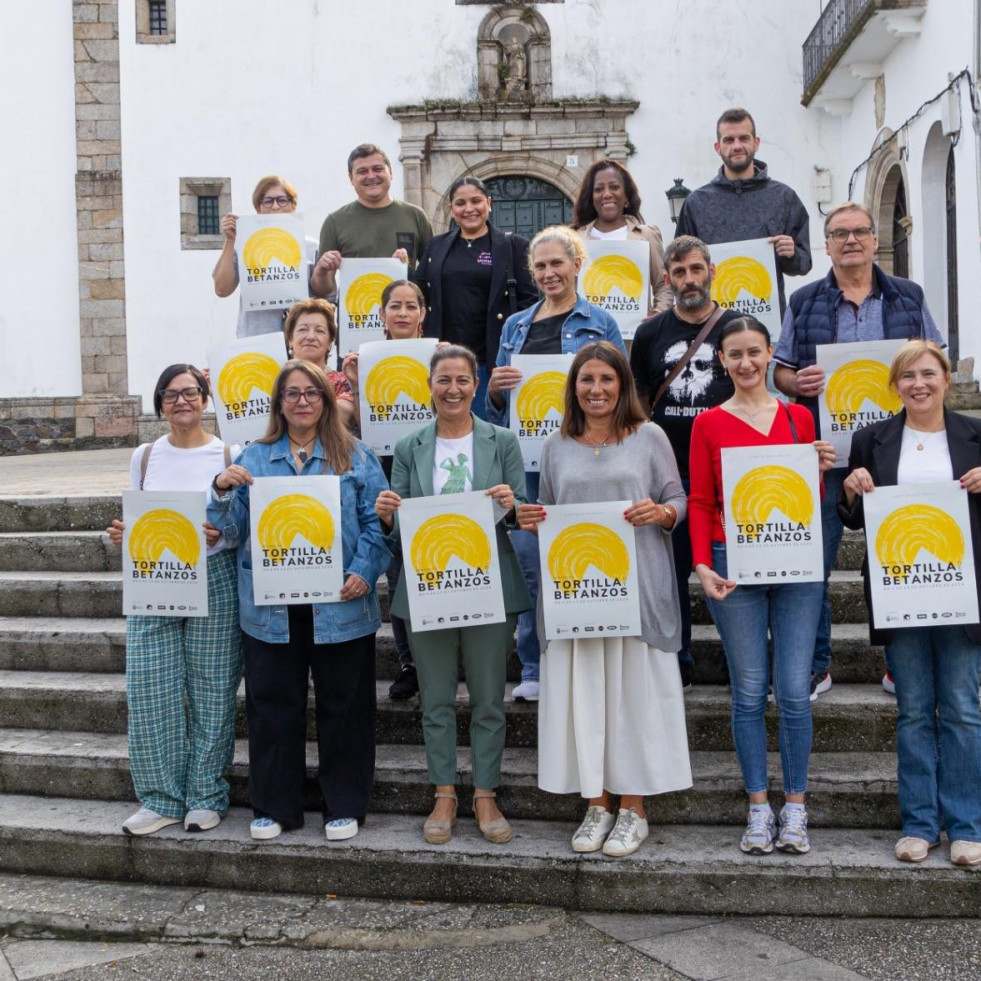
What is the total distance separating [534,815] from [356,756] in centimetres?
72

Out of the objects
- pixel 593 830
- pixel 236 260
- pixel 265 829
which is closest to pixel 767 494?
pixel 593 830

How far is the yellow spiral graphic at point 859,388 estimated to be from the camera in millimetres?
4473

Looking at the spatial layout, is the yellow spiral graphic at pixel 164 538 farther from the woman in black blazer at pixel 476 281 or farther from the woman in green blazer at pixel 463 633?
the woman in black blazer at pixel 476 281

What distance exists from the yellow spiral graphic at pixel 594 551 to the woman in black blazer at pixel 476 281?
146 centimetres

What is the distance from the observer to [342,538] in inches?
172

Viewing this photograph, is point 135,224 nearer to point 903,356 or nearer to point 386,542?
point 386,542

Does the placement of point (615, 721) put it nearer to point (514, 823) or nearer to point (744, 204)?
point (514, 823)

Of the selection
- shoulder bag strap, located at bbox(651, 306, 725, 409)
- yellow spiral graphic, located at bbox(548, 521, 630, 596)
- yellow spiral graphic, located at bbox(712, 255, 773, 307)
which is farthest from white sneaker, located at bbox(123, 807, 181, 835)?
yellow spiral graphic, located at bbox(712, 255, 773, 307)

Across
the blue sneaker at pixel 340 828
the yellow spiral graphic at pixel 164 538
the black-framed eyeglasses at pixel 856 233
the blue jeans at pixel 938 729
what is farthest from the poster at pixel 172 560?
the black-framed eyeglasses at pixel 856 233

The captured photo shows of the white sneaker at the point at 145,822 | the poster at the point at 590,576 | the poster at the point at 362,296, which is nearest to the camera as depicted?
the poster at the point at 590,576

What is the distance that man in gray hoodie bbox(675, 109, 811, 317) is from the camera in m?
5.40

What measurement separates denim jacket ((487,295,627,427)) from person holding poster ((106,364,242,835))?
3.99 feet

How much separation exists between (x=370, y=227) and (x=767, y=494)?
2.81 metres

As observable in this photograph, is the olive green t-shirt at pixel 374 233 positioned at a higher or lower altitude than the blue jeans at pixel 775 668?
higher
